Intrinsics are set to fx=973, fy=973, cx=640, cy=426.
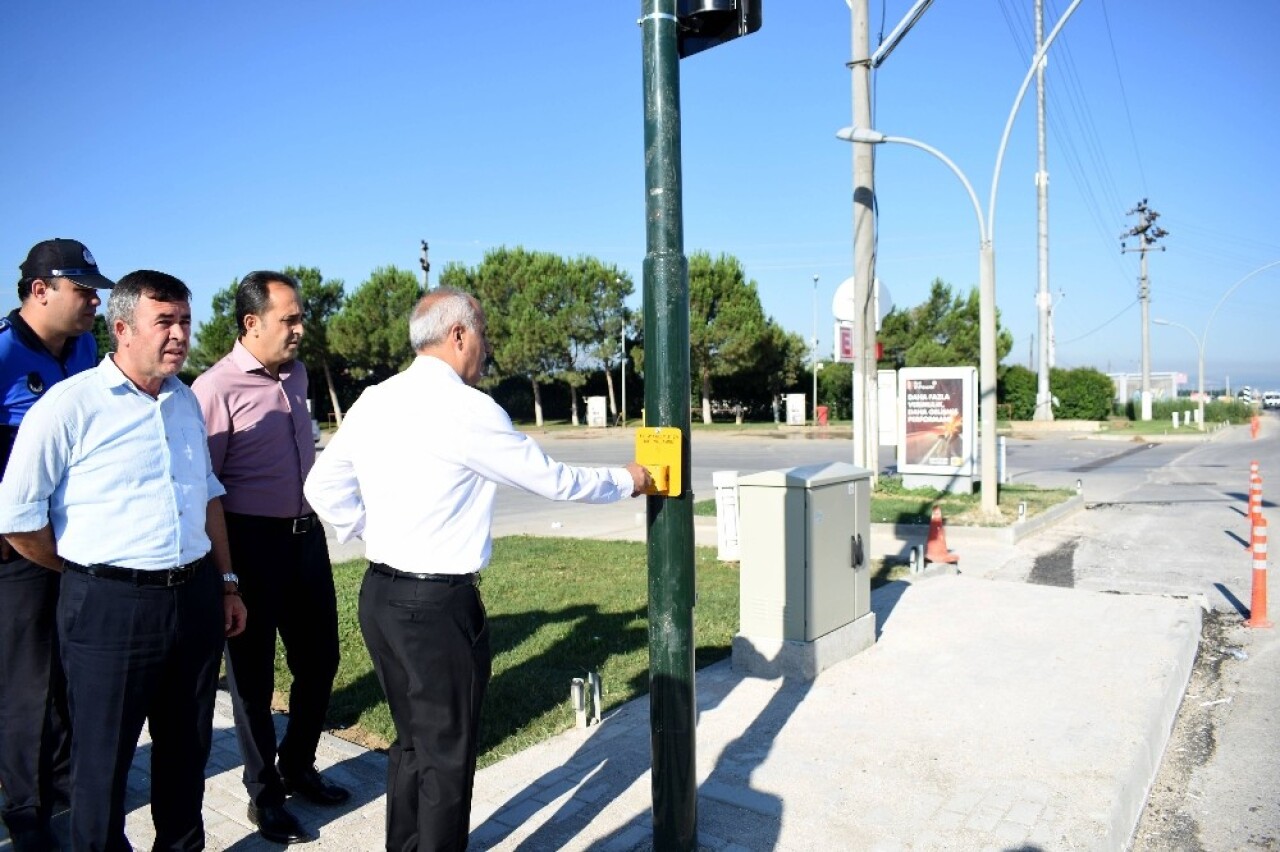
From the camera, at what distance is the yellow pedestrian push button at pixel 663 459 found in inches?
126

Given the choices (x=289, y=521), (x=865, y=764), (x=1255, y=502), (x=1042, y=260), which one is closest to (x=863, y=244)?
(x=1255, y=502)

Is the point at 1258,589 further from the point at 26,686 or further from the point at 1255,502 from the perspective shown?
the point at 26,686

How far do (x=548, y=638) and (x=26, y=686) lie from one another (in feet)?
12.0

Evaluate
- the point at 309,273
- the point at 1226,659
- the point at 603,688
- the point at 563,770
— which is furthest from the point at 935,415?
the point at 309,273

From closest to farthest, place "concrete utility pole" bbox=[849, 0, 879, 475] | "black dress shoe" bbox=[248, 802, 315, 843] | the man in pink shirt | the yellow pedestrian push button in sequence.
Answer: the yellow pedestrian push button < "black dress shoe" bbox=[248, 802, 315, 843] < the man in pink shirt < "concrete utility pole" bbox=[849, 0, 879, 475]

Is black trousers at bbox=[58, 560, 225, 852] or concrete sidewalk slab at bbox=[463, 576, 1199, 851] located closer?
black trousers at bbox=[58, 560, 225, 852]

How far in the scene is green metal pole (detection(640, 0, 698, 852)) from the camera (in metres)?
3.20

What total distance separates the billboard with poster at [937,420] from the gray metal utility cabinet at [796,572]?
1060cm

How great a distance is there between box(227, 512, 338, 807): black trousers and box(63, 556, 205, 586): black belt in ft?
2.38

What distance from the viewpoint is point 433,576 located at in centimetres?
296

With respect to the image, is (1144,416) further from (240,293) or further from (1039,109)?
(240,293)

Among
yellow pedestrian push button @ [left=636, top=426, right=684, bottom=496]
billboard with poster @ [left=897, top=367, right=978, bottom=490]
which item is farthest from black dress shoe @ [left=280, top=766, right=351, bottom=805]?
billboard with poster @ [left=897, top=367, right=978, bottom=490]

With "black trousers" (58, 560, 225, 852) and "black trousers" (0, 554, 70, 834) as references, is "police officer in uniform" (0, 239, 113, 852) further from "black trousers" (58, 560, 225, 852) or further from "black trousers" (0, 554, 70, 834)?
"black trousers" (58, 560, 225, 852)

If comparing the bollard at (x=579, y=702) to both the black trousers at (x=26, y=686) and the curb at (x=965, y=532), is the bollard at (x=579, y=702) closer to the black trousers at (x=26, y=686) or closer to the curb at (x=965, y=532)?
the black trousers at (x=26, y=686)
